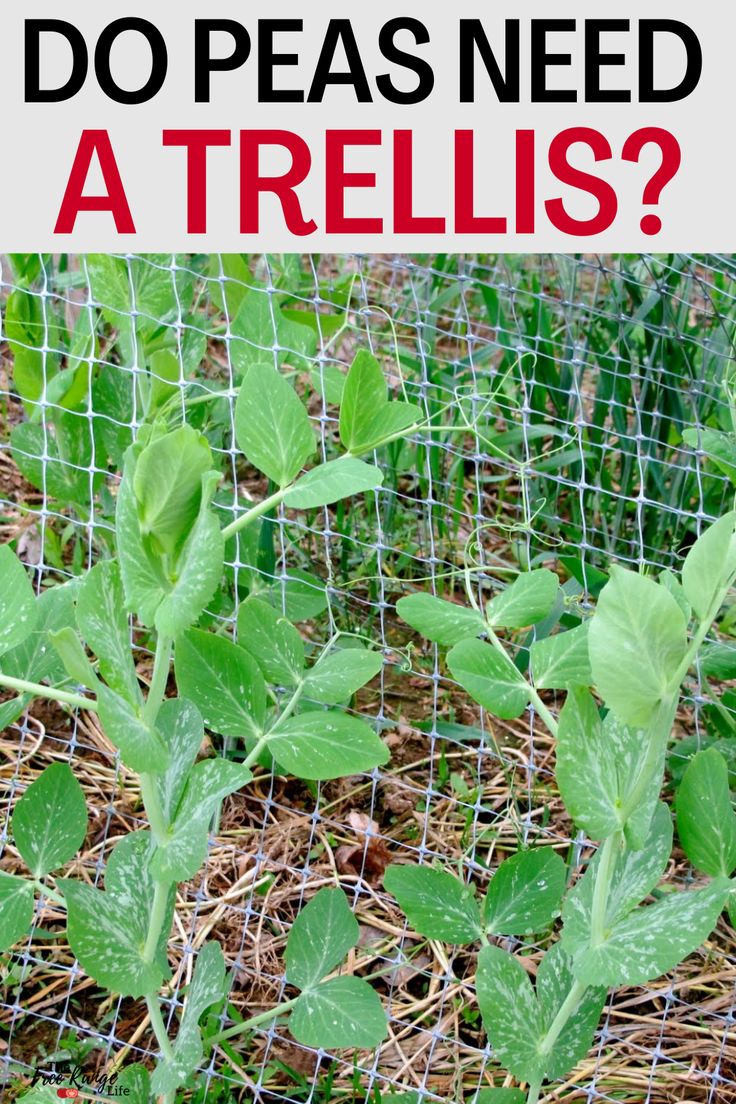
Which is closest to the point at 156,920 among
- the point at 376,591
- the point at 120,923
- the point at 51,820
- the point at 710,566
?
the point at 120,923

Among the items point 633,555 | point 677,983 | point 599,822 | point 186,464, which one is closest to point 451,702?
point 633,555

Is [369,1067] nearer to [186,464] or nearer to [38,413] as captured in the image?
[186,464]

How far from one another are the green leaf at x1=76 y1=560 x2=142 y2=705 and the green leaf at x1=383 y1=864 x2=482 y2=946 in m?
0.27

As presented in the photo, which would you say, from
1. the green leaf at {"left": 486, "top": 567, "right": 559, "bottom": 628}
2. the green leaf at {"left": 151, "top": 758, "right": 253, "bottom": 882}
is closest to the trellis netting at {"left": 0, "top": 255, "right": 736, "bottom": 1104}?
the green leaf at {"left": 486, "top": 567, "right": 559, "bottom": 628}

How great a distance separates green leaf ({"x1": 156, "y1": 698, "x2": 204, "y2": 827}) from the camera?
0.87m

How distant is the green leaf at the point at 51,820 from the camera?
0.94 metres

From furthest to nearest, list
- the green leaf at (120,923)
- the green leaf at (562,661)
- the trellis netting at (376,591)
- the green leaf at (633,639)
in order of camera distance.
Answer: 1. the trellis netting at (376,591)
2. the green leaf at (562,661)
3. the green leaf at (120,923)
4. the green leaf at (633,639)

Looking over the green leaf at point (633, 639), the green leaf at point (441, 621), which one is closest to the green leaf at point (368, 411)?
the green leaf at point (441, 621)

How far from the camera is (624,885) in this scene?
0.86 meters

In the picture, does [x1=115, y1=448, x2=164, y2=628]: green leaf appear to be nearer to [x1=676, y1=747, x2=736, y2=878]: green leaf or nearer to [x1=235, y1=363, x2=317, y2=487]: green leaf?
[x1=235, y1=363, x2=317, y2=487]: green leaf

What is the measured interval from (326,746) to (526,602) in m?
0.21

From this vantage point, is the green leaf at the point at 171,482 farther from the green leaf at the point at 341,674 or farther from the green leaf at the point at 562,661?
the green leaf at the point at 562,661

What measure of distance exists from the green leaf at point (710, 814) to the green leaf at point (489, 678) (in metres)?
0.15

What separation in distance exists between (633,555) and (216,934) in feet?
2.21
